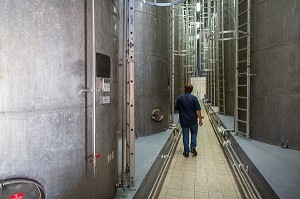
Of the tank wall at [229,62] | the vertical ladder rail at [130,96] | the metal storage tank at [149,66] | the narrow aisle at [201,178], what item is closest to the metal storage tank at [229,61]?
the tank wall at [229,62]

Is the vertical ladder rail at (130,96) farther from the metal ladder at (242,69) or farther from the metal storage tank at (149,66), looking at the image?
the metal ladder at (242,69)

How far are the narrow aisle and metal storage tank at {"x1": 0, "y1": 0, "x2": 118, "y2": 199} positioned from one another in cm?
217

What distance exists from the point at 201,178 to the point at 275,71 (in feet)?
8.71

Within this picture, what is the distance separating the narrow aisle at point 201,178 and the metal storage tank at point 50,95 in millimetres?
2168

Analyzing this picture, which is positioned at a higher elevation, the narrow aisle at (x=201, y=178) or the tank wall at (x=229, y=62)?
the tank wall at (x=229, y=62)

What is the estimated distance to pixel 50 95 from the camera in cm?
171

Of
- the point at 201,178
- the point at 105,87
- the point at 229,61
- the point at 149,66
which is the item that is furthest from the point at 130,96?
the point at 229,61

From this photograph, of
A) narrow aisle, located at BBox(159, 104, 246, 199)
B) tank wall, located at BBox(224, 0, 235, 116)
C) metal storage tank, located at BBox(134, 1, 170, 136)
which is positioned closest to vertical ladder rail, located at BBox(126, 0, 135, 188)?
narrow aisle, located at BBox(159, 104, 246, 199)

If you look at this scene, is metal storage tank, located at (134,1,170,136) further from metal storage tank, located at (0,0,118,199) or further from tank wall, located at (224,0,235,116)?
metal storage tank, located at (0,0,118,199)

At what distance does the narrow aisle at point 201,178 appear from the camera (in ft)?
13.0

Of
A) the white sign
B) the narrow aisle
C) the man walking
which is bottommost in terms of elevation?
the narrow aisle

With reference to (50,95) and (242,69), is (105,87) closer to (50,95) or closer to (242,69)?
(50,95)

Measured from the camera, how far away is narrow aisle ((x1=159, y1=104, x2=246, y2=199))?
396cm

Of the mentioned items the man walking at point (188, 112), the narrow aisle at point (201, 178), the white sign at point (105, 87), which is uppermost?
the white sign at point (105, 87)
